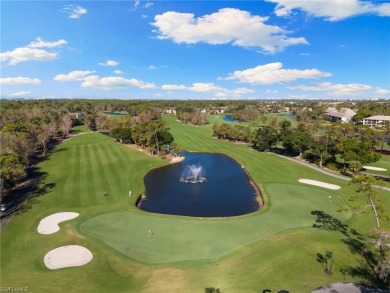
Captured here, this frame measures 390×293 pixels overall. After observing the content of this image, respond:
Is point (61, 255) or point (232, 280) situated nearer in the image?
point (232, 280)

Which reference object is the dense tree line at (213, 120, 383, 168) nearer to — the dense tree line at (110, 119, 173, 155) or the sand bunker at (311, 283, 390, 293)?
the dense tree line at (110, 119, 173, 155)

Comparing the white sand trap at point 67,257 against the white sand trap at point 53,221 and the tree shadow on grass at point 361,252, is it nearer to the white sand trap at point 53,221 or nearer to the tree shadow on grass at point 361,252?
the white sand trap at point 53,221

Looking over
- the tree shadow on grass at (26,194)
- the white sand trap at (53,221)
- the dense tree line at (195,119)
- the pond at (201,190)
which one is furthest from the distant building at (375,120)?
the white sand trap at (53,221)

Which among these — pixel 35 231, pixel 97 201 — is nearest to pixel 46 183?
pixel 97 201

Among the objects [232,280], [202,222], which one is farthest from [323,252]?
[202,222]

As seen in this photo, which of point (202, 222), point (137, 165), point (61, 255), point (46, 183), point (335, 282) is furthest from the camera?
point (137, 165)

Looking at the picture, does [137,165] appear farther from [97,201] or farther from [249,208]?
[249,208]

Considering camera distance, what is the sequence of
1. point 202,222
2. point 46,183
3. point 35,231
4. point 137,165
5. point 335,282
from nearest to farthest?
point 335,282 → point 35,231 → point 202,222 → point 46,183 → point 137,165
